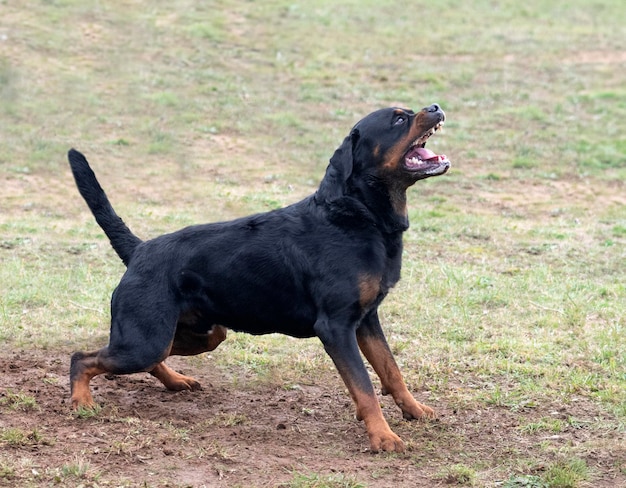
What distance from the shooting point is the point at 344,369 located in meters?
5.21

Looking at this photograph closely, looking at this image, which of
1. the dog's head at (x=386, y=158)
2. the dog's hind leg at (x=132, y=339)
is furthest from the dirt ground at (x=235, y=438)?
the dog's head at (x=386, y=158)

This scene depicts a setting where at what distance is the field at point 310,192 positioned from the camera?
5129 mm

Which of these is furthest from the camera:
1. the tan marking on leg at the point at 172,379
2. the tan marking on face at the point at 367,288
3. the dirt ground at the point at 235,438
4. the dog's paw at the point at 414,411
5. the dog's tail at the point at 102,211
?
the tan marking on leg at the point at 172,379

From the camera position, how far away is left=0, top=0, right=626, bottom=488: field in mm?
5129

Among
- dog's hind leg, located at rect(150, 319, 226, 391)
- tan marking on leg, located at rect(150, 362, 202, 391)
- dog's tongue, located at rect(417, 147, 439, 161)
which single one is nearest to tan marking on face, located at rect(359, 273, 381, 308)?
dog's tongue, located at rect(417, 147, 439, 161)

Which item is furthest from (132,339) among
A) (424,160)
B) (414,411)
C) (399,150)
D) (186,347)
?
(424,160)

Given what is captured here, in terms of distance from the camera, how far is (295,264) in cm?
551

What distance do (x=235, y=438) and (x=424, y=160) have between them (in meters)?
1.98

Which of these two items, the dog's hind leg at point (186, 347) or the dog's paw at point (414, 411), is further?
the dog's hind leg at point (186, 347)

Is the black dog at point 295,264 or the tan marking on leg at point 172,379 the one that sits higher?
the black dog at point 295,264

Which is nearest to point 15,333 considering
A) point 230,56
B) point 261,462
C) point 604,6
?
point 261,462

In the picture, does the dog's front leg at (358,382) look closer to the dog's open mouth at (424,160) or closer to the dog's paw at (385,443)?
the dog's paw at (385,443)

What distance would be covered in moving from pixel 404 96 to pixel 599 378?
43.7 feet

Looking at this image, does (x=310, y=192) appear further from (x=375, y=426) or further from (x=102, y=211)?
(x=375, y=426)
